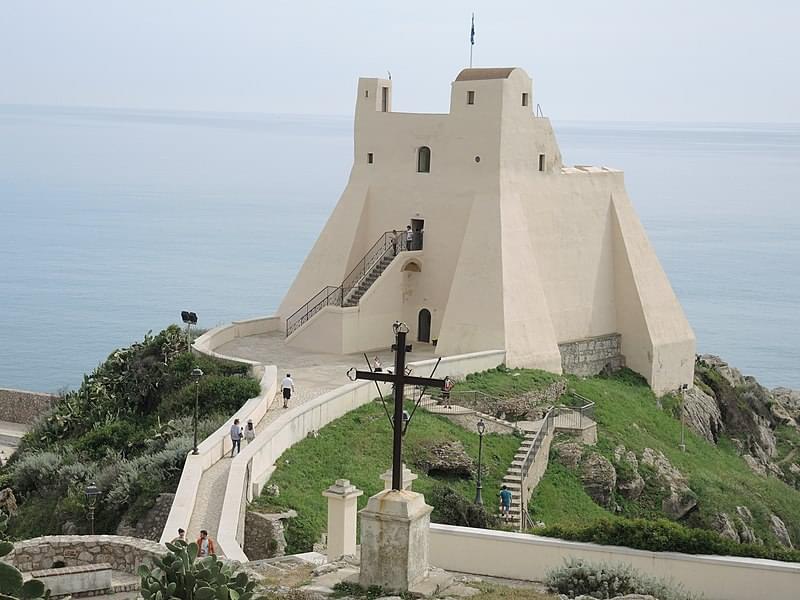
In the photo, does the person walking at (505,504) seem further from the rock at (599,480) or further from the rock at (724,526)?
the rock at (724,526)

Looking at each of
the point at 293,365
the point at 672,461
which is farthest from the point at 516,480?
the point at 293,365

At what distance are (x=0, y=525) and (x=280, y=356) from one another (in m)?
20.2

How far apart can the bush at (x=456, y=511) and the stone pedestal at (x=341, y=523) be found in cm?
576

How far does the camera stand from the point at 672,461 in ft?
107

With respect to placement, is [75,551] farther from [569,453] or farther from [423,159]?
[423,159]

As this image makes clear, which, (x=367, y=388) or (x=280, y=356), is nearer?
(x=367, y=388)

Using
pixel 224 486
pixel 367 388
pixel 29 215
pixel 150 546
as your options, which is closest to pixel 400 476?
pixel 150 546

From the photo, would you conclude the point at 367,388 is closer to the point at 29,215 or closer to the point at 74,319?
the point at 74,319

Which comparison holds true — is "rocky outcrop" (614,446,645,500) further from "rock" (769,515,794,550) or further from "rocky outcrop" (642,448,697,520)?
"rock" (769,515,794,550)

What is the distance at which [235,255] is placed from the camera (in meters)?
98.2

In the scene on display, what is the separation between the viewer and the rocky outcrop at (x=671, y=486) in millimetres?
30422

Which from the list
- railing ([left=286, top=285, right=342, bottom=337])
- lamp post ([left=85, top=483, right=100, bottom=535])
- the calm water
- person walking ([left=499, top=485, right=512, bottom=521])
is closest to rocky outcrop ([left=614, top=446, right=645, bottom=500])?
person walking ([left=499, top=485, right=512, bottom=521])

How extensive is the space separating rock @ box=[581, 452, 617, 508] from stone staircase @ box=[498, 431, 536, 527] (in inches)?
54.6

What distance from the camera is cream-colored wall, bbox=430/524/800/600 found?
1730 cm
